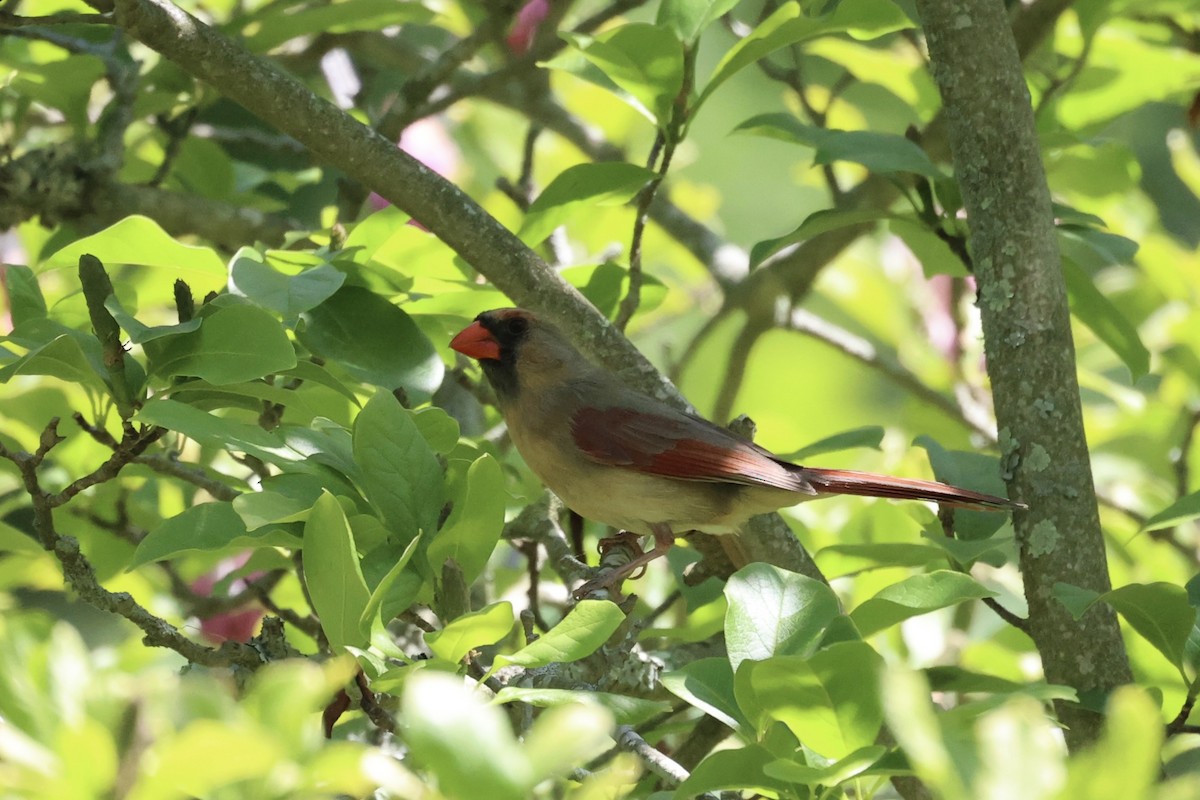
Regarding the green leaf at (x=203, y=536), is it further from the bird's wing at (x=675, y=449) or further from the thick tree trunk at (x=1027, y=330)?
the thick tree trunk at (x=1027, y=330)

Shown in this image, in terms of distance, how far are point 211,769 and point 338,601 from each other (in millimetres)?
518

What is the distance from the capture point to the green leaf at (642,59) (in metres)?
1.95

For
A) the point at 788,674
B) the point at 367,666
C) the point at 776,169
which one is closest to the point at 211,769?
the point at 367,666

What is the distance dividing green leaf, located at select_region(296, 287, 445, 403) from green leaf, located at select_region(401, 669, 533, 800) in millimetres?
986

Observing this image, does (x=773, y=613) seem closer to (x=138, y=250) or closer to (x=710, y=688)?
(x=710, y=688)

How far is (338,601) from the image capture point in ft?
4.29

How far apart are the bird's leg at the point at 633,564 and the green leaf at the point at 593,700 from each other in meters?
0.67

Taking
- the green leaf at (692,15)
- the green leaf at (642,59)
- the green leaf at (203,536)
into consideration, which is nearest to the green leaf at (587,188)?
the green leaf at (642,59)

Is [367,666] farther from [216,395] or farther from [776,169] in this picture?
[776,169]

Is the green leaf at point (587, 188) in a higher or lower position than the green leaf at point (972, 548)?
higher

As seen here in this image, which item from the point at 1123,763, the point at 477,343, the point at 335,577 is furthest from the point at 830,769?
the point at 477,343

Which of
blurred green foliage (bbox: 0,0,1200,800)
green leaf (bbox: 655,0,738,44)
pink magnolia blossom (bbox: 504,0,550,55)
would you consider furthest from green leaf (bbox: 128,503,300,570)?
pink magnolia blossom (bbox: 504,0,550,55)

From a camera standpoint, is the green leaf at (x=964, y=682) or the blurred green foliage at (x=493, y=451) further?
the green leaf at (x=964, y=682)

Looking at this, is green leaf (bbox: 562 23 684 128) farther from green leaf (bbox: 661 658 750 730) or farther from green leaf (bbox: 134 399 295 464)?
green leaf (bbox: 661 658 750 730)
